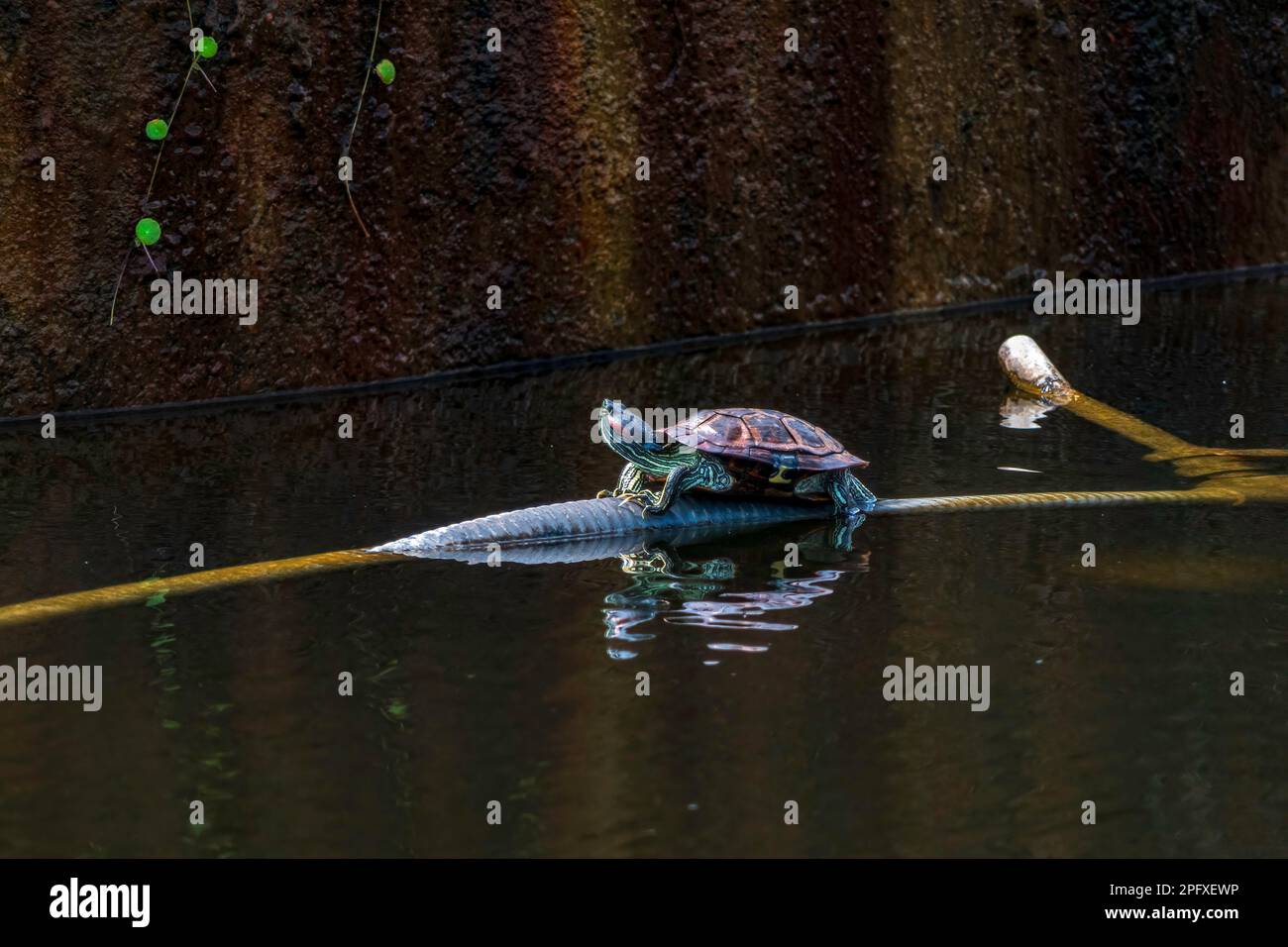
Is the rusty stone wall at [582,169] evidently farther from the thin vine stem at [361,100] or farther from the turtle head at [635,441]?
the turtle head at [635,441]

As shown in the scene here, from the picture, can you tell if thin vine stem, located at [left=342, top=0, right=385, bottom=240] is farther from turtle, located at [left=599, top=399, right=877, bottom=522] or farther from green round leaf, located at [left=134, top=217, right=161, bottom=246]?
turtle, located at [left=599, top=399, right=877, bottom=522]

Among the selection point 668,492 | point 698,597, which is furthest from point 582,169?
point 698,597

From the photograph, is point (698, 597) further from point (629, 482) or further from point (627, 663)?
point (629, 482)

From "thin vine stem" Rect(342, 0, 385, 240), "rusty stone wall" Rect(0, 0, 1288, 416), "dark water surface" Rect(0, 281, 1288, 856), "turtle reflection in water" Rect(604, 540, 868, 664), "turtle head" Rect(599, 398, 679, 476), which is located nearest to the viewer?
"dark water surface" Rect(0, 281, 1288, 856)

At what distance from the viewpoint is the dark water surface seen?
4.09 meters

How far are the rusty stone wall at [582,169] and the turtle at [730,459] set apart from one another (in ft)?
10.8

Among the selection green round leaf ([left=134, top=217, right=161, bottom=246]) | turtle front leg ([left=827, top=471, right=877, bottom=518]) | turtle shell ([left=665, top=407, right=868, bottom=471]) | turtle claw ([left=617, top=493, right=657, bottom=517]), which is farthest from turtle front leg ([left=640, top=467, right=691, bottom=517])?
green round leaf ([left=134, top=217, right=161, bottom=246])

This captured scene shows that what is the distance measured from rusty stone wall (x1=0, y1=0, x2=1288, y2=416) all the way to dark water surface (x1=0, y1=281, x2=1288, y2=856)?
1.08 m

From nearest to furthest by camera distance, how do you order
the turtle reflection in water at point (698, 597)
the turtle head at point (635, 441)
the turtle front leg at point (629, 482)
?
the turtle reflection in water at point (698, 597) < the turtle head at point (635, 441) < the turtle front leg at point (629, 482)

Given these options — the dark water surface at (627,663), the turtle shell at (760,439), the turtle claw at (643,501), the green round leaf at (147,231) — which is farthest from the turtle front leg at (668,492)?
the green round leaf at (147,231)

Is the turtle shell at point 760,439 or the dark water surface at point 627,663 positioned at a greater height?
the turtle shell at point 760,439

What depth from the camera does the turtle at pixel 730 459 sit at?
659 cm

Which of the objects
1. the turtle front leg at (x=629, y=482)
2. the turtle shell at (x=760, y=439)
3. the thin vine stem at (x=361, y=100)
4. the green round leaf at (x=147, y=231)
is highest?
the thin vine stem at (x=361, y=100)

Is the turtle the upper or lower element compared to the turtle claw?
upper
